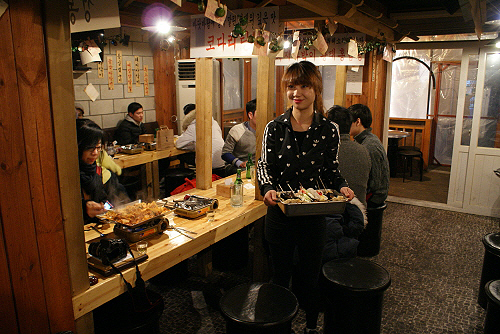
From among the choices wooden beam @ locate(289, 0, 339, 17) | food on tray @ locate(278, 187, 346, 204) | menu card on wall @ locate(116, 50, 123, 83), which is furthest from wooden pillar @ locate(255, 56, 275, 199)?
menu card on wall @ locate(116, 50, 123, 83)

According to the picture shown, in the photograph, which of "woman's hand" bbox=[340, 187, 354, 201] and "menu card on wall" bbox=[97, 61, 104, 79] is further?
"menu card on wall" bbox=[97, 61, 104, 79]

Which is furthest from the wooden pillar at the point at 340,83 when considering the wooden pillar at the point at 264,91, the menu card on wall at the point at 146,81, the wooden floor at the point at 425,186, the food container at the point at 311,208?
the menu card on wall at the point at 146,81

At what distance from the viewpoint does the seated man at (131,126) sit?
7.44 meters

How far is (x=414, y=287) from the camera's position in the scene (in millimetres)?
3998

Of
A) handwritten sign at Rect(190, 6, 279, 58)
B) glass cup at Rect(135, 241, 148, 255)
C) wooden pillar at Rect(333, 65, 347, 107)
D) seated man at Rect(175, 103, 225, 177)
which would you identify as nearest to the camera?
glass cup at Rect(135, 241, 148, 255)

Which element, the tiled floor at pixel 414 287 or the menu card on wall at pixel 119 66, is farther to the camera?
the menu card on wall at pixel 119 66

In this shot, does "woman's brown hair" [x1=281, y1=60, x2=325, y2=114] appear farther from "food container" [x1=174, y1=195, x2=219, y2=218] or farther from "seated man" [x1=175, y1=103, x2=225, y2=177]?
"seated man" [x1=175, y1=103, x2=225, y2=177]

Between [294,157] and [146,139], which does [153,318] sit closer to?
[294,157]

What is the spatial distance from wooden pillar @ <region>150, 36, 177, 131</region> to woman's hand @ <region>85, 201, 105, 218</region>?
6421 mm

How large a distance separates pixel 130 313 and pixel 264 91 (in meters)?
2.14

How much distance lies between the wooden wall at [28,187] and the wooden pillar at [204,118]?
2062 millimetres

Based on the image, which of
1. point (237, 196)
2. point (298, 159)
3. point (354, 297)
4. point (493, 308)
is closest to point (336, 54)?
point (237, 196)

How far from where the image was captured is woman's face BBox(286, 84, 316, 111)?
8.61ft

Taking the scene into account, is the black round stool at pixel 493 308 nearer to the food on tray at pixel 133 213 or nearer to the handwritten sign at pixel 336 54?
the food on tray at pixel 133 213
